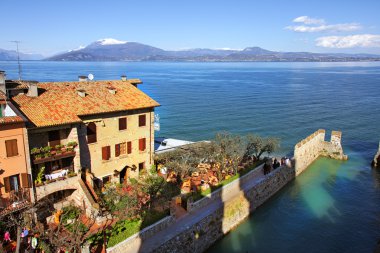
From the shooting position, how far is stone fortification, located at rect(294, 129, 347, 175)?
146 ft

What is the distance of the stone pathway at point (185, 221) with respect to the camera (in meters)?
22.4

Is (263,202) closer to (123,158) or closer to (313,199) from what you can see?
(313,199)

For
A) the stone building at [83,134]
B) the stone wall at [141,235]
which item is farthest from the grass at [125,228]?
the stone building at [83,134]

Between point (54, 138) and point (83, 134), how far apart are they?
2.52m

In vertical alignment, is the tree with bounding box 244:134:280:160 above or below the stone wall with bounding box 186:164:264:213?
above

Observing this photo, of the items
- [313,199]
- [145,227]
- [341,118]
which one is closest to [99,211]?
[145,227]

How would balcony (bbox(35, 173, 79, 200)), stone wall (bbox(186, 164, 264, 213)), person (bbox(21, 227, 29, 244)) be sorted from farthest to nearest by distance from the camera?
stone wall (bbox(186, 164, 264, 213)) < balcony (bbox(35, 173, 79, 200)) < person (bbox(21, 227, 29, 244))

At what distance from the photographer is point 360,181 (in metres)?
43.2

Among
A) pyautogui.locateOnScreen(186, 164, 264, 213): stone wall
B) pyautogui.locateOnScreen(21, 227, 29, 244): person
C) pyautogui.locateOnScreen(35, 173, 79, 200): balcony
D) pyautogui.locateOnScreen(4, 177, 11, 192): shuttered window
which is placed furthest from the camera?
pyautogui.locateOnScreen(186, 164, 264, 213): stone wall

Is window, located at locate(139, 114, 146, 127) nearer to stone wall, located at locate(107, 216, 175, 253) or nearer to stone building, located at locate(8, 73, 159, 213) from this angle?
stone building, located at locate(8, 73, 159, 213)

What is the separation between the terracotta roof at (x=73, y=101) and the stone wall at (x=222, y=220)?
487 inches

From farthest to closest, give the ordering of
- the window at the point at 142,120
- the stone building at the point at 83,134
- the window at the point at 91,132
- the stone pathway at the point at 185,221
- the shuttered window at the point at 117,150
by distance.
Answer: the window at the point at 142,120
the shuttered window at the point at 117,150
the window at the point at 91,132
the stone building at the point at 83,134
the stone pathway at the point at 185,221

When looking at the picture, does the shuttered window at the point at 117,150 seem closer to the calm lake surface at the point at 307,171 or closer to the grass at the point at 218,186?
the grass at the point at 218,186

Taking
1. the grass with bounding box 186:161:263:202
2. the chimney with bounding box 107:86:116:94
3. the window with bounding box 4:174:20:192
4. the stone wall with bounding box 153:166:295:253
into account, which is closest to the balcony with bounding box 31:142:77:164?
the window with bounding box 4:174:20:192
